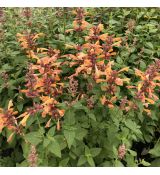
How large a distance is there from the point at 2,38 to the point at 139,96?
1.29 m

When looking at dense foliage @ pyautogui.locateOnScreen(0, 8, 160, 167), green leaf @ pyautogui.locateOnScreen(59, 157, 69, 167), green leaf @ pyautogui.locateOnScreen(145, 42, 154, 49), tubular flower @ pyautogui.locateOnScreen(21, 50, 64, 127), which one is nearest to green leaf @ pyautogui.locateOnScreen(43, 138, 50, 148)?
dense foliage @ pyautogui.locateOnScreen(0, 8, 160, 167)

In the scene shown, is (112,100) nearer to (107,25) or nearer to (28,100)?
(28,100)

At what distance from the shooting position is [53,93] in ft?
8.57

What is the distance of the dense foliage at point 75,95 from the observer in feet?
8.09

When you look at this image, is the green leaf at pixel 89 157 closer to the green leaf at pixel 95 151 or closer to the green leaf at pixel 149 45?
the green leaf at pixel 95 151

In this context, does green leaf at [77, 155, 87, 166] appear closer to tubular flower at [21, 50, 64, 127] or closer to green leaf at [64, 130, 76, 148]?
green leaf at [64, 130, 76, 148]

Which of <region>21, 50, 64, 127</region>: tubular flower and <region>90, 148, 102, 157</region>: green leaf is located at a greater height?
<region>21, 50, 64, 127</region>: tubular flower

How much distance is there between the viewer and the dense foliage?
2.46 meters

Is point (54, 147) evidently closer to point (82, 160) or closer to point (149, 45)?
point (82, 160)

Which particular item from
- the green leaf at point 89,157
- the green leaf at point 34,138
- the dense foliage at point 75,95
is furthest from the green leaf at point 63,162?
the green leaf at point 34,138

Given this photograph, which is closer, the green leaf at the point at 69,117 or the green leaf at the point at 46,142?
the green leaf at the point at 46,142

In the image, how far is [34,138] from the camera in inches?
94.6

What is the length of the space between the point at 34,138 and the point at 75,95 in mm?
582

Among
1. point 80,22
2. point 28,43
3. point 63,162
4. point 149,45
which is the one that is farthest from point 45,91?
point 149,45
